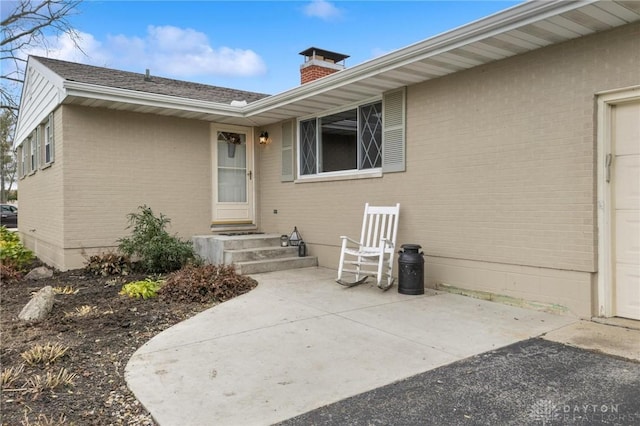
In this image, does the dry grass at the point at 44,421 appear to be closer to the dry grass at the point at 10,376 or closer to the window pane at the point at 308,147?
the dry grass at the point at 10,376

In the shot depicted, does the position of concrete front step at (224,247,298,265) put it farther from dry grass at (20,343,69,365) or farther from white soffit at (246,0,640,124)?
dry grass at (20,343,69,365)

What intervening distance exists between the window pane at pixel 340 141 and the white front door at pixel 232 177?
2.05m

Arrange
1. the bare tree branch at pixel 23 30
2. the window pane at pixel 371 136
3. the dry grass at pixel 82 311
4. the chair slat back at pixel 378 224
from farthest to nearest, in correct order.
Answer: the bare tree branch at pixel 23 30
the window pane at pixel 371 136
the chair slat back at pixel 378 224
the dry grass at pixel 82 311

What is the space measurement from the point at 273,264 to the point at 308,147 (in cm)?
230

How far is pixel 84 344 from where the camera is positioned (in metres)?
3.76

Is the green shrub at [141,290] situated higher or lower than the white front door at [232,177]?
lower

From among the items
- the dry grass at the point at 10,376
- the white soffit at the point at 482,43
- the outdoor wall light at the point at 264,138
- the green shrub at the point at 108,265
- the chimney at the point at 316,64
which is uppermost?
the chimney at the point at 316,64

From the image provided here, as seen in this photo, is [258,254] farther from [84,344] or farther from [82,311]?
[84,344]

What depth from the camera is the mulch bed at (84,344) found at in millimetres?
2547

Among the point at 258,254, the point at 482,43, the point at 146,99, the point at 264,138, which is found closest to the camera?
the point at 482,43

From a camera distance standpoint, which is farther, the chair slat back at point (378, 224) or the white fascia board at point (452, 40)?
the chair slat back at point (378, 224)

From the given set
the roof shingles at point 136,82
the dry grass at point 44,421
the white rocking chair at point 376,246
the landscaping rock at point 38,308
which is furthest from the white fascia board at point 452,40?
the dry grass at point 44,421

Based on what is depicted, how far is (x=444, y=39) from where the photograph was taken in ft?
15.7

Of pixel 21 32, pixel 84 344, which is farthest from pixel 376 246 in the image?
pixel 21 32
